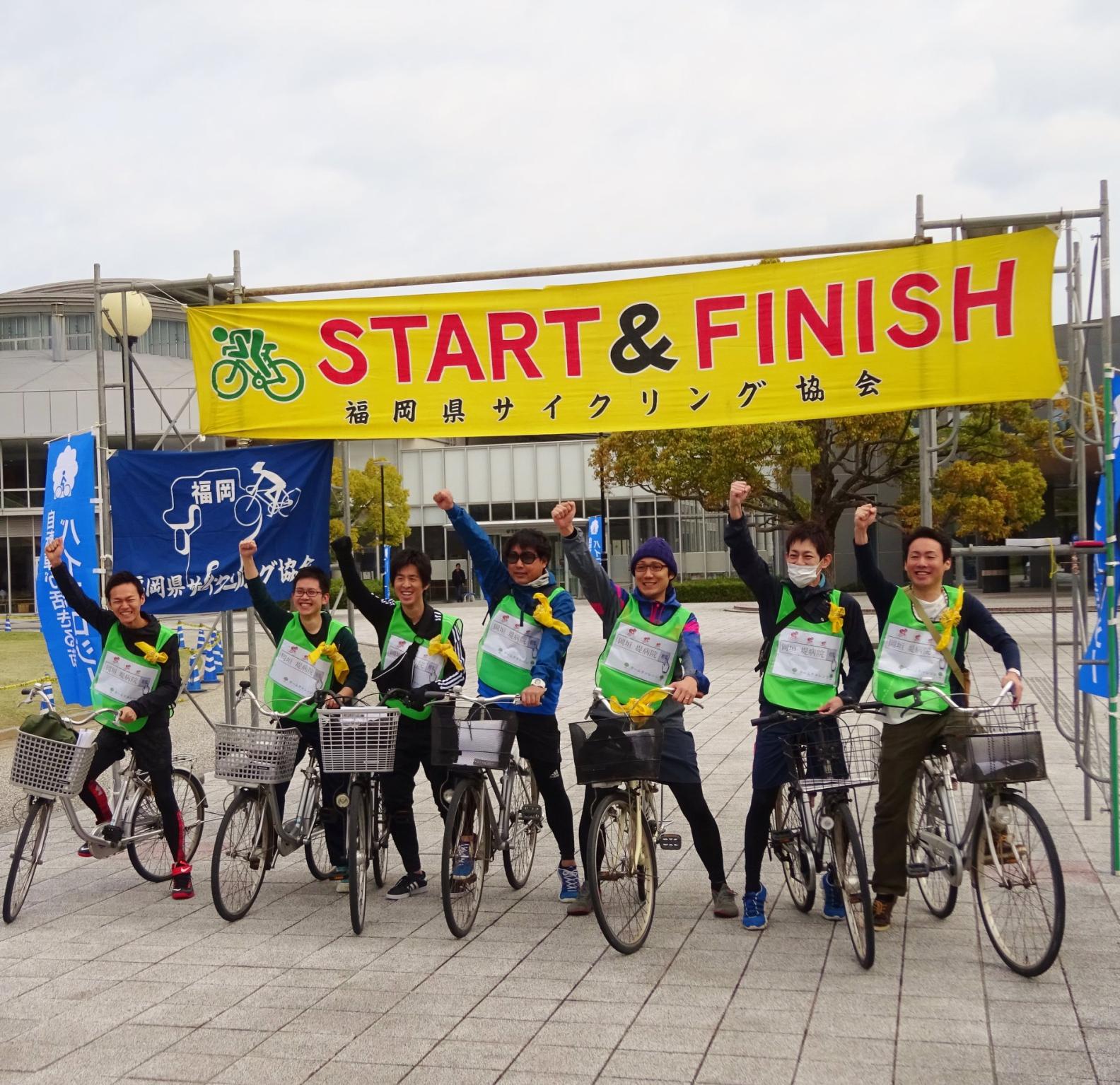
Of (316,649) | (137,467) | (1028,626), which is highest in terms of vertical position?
(137,467)

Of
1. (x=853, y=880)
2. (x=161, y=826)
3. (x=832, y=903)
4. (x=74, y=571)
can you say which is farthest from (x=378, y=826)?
(x=74, y=571)

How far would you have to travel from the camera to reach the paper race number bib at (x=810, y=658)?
5402mm

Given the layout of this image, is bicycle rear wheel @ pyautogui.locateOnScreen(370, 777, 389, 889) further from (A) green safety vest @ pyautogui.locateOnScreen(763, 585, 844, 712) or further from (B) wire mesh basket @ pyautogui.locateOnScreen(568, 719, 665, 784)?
(A) green safety vest @ pyautogui.locateOnScreen(763, 585, 844, 712)

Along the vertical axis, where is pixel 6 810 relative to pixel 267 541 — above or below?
below

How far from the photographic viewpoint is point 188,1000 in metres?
4.77

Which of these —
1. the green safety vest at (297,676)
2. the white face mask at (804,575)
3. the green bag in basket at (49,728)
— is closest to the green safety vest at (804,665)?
the white face mask at (804,575)

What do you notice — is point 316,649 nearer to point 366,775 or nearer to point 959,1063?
point 366,775

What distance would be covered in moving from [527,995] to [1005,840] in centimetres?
194

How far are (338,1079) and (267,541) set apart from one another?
5067 millimetres

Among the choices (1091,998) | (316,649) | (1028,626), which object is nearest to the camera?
(1091,998)

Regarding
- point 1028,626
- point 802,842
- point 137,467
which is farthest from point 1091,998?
point 1028,626

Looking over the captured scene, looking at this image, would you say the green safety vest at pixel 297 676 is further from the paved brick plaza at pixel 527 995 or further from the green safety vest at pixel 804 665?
the green safety vest at pixel 804 665

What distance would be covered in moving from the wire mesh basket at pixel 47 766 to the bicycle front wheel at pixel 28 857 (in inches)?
4.0

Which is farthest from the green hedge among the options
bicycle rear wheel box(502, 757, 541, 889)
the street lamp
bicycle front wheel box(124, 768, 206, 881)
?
bicycle rear wheel box(502, 757, 541, 889)
